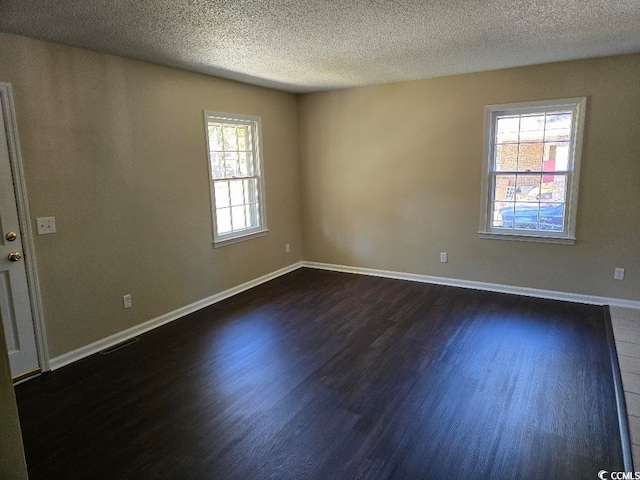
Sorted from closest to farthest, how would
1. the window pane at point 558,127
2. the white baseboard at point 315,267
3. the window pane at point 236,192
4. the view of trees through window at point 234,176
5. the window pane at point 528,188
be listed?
the white baseboard at point 315,267, the window pane at point 558,127, the window pane at point 528,188, the view of trees through window at point 234,176, the window pane at point 236,192

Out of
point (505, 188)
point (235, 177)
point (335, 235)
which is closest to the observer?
point (505, 188)

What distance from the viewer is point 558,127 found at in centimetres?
407

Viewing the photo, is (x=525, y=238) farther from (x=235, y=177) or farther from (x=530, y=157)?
(x=235, y=177)

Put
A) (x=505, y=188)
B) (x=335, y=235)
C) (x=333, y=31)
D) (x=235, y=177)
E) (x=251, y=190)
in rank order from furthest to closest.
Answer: (x=335, y=235) → (x=251, y=190) → (x=235, y=177) → (x=505, y=188) → (x=333, y=31)

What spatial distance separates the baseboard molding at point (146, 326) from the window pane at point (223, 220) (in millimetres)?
694

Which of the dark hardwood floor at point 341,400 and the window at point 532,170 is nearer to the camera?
the dark hardwood floor at point 341,400

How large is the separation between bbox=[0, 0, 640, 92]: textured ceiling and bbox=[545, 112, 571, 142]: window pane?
55 centimetres

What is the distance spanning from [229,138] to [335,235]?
1.96 metres

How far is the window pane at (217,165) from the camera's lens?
4438mm

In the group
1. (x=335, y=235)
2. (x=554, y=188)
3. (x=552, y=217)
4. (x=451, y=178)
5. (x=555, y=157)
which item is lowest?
(x=335, y=235)

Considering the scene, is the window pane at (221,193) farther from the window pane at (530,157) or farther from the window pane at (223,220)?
the window pane at (530,157)

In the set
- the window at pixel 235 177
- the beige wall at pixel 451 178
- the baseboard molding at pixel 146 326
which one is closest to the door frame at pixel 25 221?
the baseboard molding at pixel 146 326

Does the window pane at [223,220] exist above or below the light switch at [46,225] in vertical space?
below

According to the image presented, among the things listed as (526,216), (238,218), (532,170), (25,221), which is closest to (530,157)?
(532,170)
